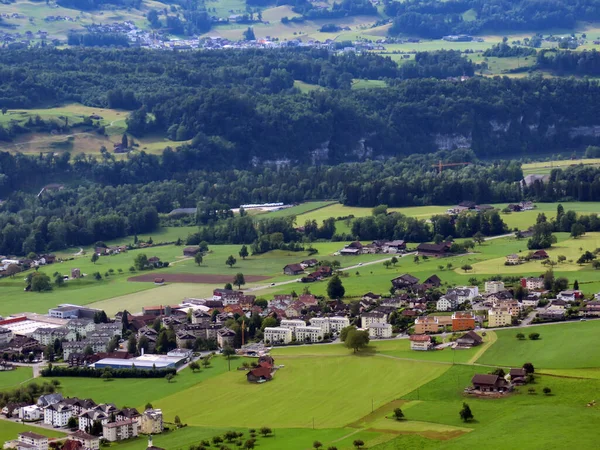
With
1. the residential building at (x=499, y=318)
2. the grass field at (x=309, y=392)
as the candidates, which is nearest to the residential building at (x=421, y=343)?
the grass field at (x=309, y=392)

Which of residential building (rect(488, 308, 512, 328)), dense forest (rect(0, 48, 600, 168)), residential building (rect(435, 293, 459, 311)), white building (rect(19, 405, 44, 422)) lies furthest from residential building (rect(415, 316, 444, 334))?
dense forest (rect(0, 48, 600, 168))

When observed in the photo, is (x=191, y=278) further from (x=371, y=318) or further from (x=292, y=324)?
(x=371, y=318)

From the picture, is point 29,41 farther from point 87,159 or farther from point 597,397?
point 597,397

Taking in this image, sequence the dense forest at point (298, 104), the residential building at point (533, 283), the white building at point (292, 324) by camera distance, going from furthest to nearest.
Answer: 1. the dense forest at point (298, 104)
2. the residential building at point (533, 283)
3. the white building at point (292, 324)

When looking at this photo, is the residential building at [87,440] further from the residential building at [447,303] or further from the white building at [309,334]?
the residential building at [447,303]

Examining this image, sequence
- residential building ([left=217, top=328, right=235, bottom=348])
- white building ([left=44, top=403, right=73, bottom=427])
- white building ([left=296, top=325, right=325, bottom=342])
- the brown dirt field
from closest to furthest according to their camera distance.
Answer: white building ([left=44, top=403, right=73, bottom=427]), white building ([left=296, top=325, right=325, bottom=342]), residential building ([left=217, top=328, right=235, bottom=348]), the brown dirt field

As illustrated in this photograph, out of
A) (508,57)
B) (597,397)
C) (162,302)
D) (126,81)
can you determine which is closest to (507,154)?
(508,57)

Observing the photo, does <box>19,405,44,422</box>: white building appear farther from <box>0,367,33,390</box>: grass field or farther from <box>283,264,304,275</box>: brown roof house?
<box>283,264,304,275</box>: brown roof house
